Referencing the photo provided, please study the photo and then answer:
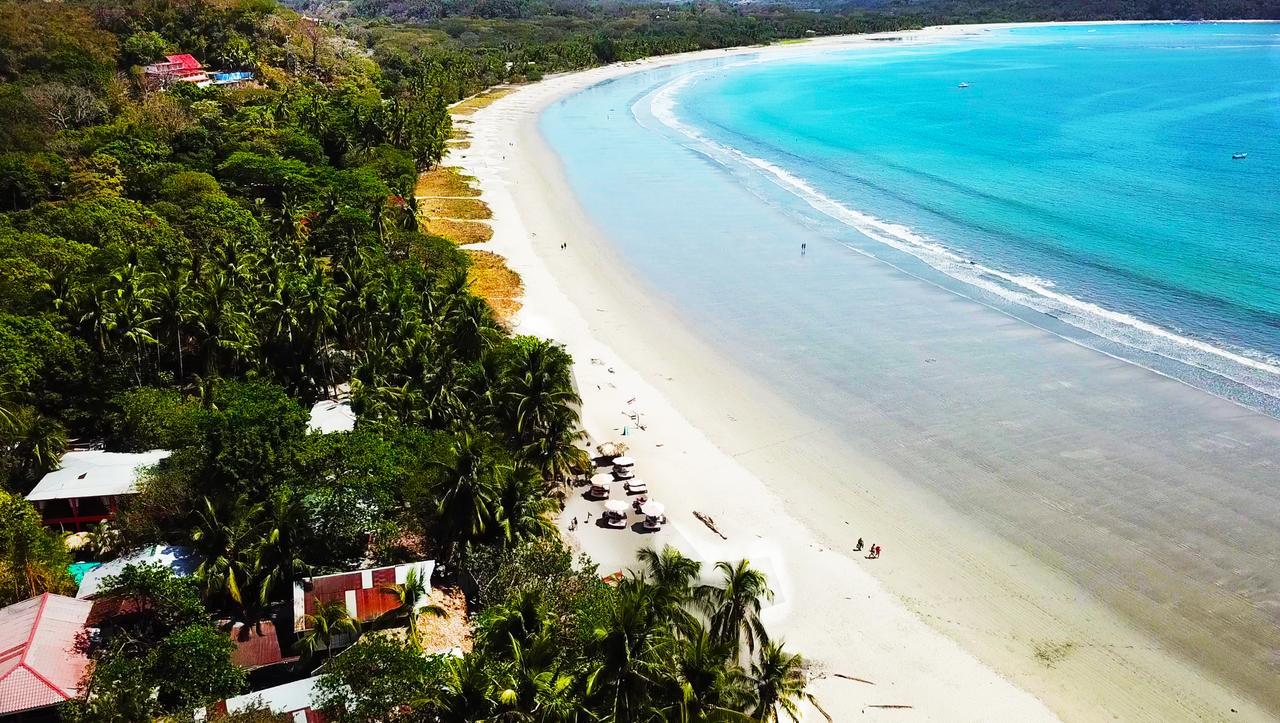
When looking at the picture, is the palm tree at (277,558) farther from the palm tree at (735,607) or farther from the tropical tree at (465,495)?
the palm tree at (735,607)

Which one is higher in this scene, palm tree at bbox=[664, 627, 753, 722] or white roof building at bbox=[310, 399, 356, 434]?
palm tree at bbox=[664, 627, 753, 722]

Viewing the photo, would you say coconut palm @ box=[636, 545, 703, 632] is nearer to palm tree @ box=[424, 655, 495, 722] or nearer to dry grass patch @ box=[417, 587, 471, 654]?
palm tree @ box=[424, 655, 495, 722]

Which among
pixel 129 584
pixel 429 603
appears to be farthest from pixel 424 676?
pixel 129 584

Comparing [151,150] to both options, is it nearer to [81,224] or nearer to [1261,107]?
[81,224]

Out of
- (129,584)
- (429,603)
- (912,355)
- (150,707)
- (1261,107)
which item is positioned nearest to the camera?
(150,707)

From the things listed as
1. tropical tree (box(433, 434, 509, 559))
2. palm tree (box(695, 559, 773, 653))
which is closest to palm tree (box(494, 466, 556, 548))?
tropical tree (box(433, 434, 509, 559))

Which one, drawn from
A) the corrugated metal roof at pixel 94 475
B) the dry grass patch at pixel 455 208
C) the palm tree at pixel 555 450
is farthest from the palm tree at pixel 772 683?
the dry grass patch at pixel 455 208
